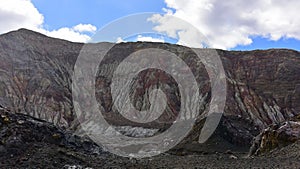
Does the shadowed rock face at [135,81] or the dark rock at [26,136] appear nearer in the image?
the dark rock at [26,136]

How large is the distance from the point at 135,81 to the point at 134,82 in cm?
43

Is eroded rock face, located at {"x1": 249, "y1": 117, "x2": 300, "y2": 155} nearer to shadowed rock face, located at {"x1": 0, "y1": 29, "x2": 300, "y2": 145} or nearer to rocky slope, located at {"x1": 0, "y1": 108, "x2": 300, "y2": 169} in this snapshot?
rocky slope, located at {"x1": 0, "y1": 108, "x2": 300, "y2": 169}

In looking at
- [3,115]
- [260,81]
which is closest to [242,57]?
[260,81]

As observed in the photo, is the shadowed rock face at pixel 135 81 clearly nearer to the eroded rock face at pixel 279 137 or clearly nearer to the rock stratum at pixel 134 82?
the rock stratum at pixel 134 82

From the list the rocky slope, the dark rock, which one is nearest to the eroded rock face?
the rocky slope

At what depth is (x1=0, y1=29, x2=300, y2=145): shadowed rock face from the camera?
95.5 metres

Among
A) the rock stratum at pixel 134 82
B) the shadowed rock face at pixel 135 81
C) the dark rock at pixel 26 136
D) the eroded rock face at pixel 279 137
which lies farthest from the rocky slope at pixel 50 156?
the shadowed rock face at pixel 135 81

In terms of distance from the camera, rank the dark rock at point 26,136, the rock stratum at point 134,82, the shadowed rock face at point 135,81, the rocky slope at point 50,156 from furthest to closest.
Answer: the shadowed rock face at point 135,81, the rock stratum at point 134,82, the dark rock at point 26,136, the rocky slope at point 50,156

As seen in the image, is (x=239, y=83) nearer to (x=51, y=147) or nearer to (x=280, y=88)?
(x=280, y=88)

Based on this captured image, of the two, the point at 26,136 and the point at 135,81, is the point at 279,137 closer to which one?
the point at 26,136

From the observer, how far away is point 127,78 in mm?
116938

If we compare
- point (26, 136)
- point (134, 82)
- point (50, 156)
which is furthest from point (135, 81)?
point (50, 156)

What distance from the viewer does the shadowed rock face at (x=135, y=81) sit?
9550 centimetres

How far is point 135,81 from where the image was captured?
11425cm
